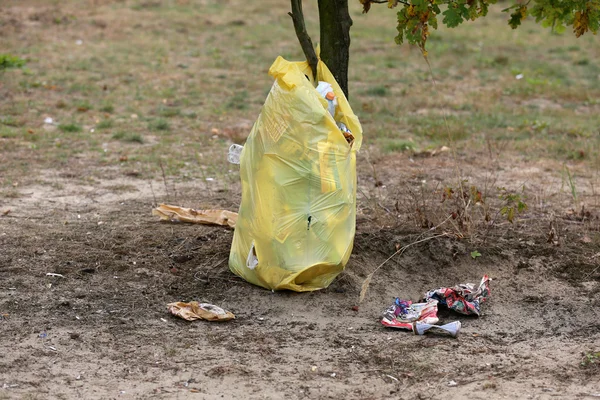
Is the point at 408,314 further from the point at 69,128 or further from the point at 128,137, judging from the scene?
the point at 69,128

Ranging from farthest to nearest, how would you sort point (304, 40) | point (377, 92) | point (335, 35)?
1. point (377, 92)
2. point (335, 35)
3. point (304, 40)

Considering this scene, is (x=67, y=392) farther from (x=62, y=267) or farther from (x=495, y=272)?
(x=495, y=272)

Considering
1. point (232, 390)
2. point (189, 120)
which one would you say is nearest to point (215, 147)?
point (189, 120)

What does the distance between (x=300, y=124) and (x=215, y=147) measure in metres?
3.68

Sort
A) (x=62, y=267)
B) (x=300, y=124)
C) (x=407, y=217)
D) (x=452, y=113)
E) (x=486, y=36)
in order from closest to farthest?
(x=300, y=124), (x=62, y=267), (x=407, y=217), (x=452, y=113), (x=486, y=36)

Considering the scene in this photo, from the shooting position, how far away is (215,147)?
779cm

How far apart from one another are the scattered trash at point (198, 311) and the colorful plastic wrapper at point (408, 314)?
821mm

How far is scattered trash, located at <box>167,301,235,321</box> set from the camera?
4.18 meters

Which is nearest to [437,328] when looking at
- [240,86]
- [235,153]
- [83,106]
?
[235,153]

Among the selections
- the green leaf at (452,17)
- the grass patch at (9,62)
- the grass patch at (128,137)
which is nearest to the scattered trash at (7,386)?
the green leaf at (452,17)

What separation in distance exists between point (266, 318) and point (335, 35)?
1.74 m

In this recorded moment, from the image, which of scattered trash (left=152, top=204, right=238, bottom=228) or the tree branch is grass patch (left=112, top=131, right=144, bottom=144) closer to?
scattered trash (left=152, top=204, right=238, bottom=228)

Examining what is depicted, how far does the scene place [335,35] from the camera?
485 cm

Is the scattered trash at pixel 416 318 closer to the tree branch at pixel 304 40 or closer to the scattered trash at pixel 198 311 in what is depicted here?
the scattered trash at pixel 198 311
